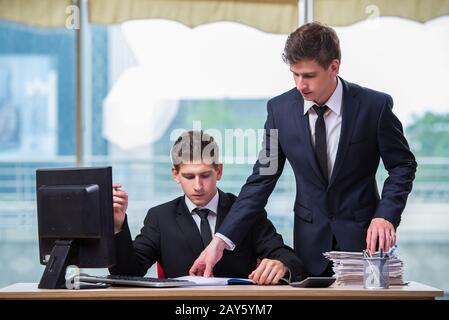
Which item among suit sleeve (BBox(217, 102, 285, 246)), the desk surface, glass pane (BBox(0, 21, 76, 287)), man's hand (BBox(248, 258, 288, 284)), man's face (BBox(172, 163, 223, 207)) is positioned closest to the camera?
the desk surface

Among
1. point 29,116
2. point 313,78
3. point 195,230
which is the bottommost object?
point 195,230

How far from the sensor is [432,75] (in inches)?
246

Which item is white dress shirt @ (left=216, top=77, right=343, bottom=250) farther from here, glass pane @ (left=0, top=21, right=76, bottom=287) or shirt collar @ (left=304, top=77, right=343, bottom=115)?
glass pane @ (left=0, top=21, right=76, bottom=287)

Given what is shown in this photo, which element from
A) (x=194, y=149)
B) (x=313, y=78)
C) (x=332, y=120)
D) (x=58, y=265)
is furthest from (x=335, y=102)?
(x=58, y=265)

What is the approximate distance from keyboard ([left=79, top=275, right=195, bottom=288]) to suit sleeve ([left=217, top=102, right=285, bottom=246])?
34cm

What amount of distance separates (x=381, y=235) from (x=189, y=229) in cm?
66

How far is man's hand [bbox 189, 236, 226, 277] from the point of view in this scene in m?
2.57

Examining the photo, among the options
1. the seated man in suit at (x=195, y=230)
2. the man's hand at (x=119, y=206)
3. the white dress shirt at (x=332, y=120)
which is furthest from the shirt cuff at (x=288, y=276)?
the man's hand at (x=119, y=206)

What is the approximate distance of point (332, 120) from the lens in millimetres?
2775

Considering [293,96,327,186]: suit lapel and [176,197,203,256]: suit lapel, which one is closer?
[293,96,327,186]: suit lapel

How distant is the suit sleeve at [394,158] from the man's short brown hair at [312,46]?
257 millimetres

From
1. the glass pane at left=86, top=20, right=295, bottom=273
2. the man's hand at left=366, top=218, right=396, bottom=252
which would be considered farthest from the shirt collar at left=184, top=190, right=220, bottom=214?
the glass pane at left=86, top=20, right=295, bottom=273

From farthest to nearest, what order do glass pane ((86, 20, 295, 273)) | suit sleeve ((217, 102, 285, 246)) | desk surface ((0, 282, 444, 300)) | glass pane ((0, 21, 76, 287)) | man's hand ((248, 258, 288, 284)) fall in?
glass pane ((0, 21, 76, 287)) → glass pane ((86, 20, 295, 273)) → suit sleeve ((217, 102, 285, 246)) → man's hand ((248, 258, 288, 284)) → desk surface ((0, 282, 444, 300))

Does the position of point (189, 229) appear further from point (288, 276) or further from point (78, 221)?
point (78, 221)
